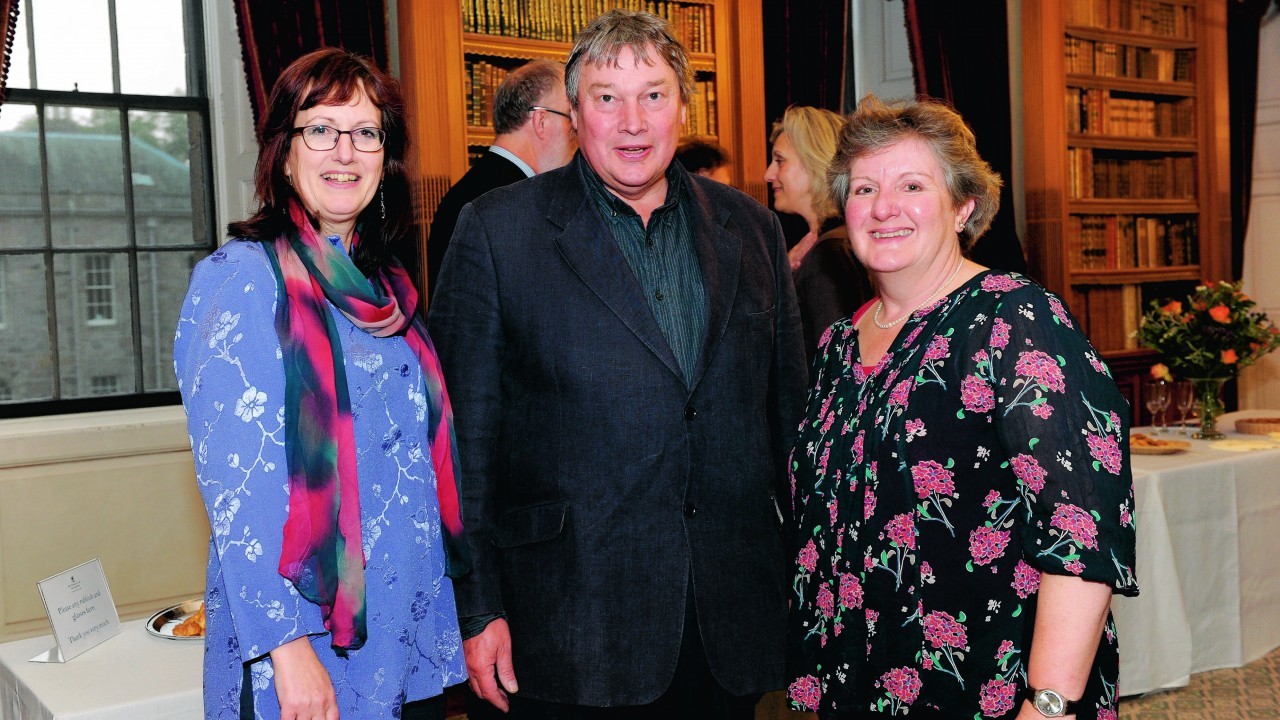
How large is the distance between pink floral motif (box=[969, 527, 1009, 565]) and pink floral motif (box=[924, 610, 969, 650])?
9cm

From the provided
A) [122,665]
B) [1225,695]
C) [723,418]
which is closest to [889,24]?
[1225,695]

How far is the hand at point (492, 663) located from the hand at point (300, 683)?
35 cm

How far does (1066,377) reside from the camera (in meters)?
1.53

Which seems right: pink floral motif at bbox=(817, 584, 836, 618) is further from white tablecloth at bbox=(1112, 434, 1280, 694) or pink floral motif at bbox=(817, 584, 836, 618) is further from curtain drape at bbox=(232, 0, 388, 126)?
curtain drape at bbox=(232, 0, 388, 126)

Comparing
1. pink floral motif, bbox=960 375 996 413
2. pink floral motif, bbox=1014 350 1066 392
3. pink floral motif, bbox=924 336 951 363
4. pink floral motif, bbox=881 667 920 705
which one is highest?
pink floral motif, bbox=924 336 951 363

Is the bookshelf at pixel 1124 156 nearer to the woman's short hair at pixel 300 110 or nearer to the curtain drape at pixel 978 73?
the curtain drape at pixel 978 73

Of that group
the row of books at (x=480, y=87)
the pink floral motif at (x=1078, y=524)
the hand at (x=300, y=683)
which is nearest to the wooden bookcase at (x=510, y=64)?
the row of books at (x=480, y=87)

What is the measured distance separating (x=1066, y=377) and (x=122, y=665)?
1.81 metres

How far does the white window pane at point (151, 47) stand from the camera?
4598 mm

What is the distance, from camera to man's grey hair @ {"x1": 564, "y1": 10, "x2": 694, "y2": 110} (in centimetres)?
192

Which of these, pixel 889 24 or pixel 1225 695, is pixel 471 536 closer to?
pixel 1225 695

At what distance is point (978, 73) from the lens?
20.8ft

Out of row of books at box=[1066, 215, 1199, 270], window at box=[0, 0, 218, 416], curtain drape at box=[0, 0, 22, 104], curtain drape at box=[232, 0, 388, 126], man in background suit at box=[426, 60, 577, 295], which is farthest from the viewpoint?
row of books at box=[1066, 215, 1199, 270]

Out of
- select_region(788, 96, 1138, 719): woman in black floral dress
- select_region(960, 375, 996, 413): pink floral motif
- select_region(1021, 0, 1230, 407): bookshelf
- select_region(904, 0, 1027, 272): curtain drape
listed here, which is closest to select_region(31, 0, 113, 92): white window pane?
select_region(788, 96, 1138, 719): woman in black floral dress
